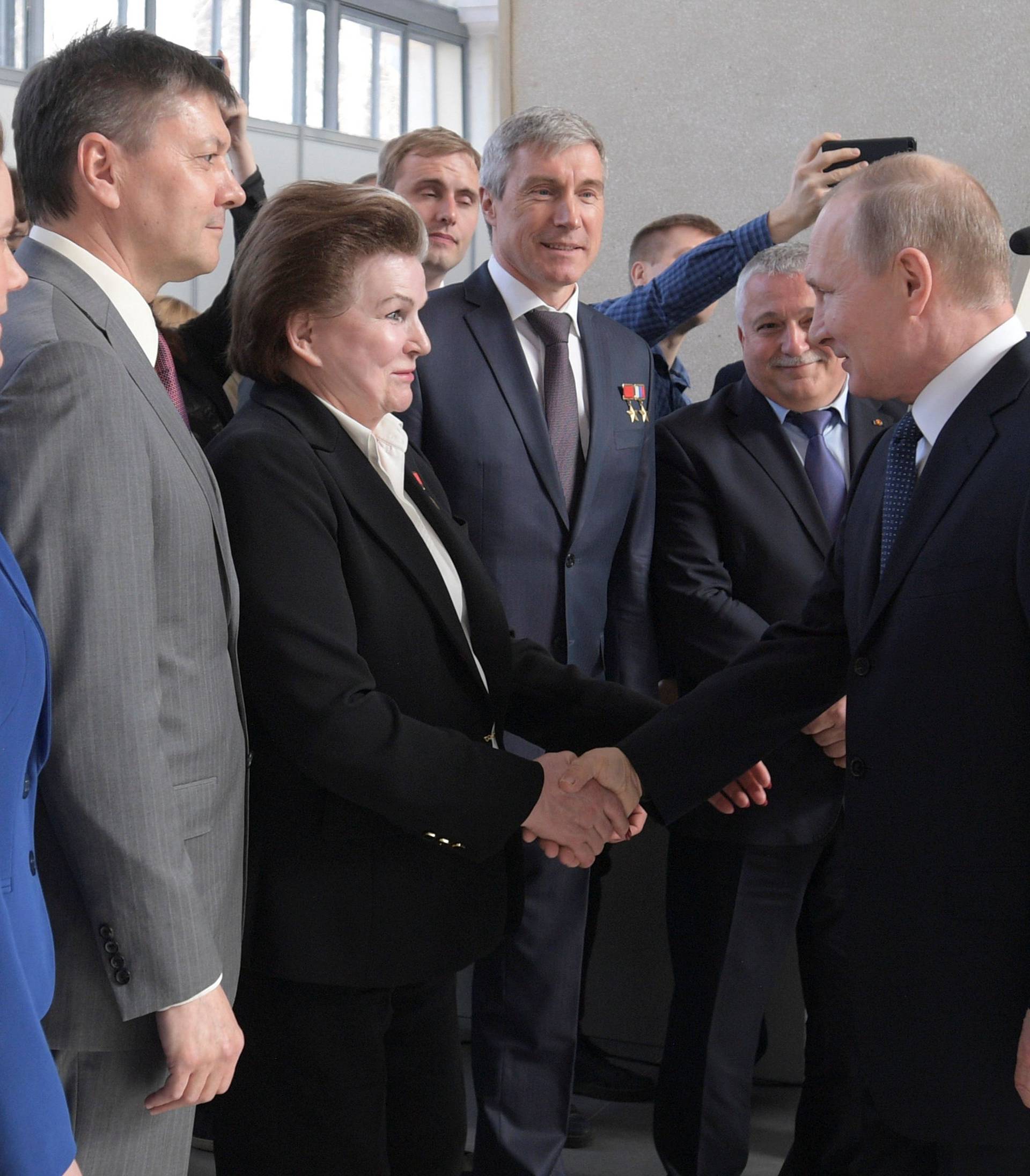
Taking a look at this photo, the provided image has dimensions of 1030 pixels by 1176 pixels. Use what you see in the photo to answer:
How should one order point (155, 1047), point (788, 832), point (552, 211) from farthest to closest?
point (552, 211) < point (788, 832) < point (155, 1047)

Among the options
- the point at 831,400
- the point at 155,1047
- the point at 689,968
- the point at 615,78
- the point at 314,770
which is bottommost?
the point at 689,968

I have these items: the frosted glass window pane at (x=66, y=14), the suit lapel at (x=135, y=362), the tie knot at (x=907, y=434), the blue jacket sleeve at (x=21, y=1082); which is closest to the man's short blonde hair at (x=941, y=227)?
the tie knot at (x=907, y=434)

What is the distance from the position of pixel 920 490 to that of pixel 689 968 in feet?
3.64

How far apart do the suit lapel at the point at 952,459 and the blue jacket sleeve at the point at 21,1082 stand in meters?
1.06

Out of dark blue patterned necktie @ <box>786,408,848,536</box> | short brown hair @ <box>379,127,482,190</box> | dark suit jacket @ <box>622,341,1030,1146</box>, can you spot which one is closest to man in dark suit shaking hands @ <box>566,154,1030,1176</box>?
dark suit jacket @ <box>622,341,1030,1146</box>

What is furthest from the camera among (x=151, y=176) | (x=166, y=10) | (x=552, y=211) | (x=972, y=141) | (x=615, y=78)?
(x=166, y=10)

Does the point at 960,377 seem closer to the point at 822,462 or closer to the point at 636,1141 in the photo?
the point at 822,462

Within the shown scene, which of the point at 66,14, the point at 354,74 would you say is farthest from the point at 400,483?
the point at 354,74

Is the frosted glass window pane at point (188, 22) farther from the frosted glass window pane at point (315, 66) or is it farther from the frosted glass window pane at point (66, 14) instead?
the frosted glass window pane at point (315, 66)

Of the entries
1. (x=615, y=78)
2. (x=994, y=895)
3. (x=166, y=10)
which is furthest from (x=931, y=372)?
(x=166, y=10)

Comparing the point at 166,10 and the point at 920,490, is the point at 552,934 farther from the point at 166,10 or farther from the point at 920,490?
the point at 166,10

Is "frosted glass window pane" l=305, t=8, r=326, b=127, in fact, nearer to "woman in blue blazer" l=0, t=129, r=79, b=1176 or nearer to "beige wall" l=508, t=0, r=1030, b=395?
"beige wall" l=508, t=0, r=1030, b=395

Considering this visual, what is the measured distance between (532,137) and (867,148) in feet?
2.36

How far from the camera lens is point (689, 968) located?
232 centimetres
